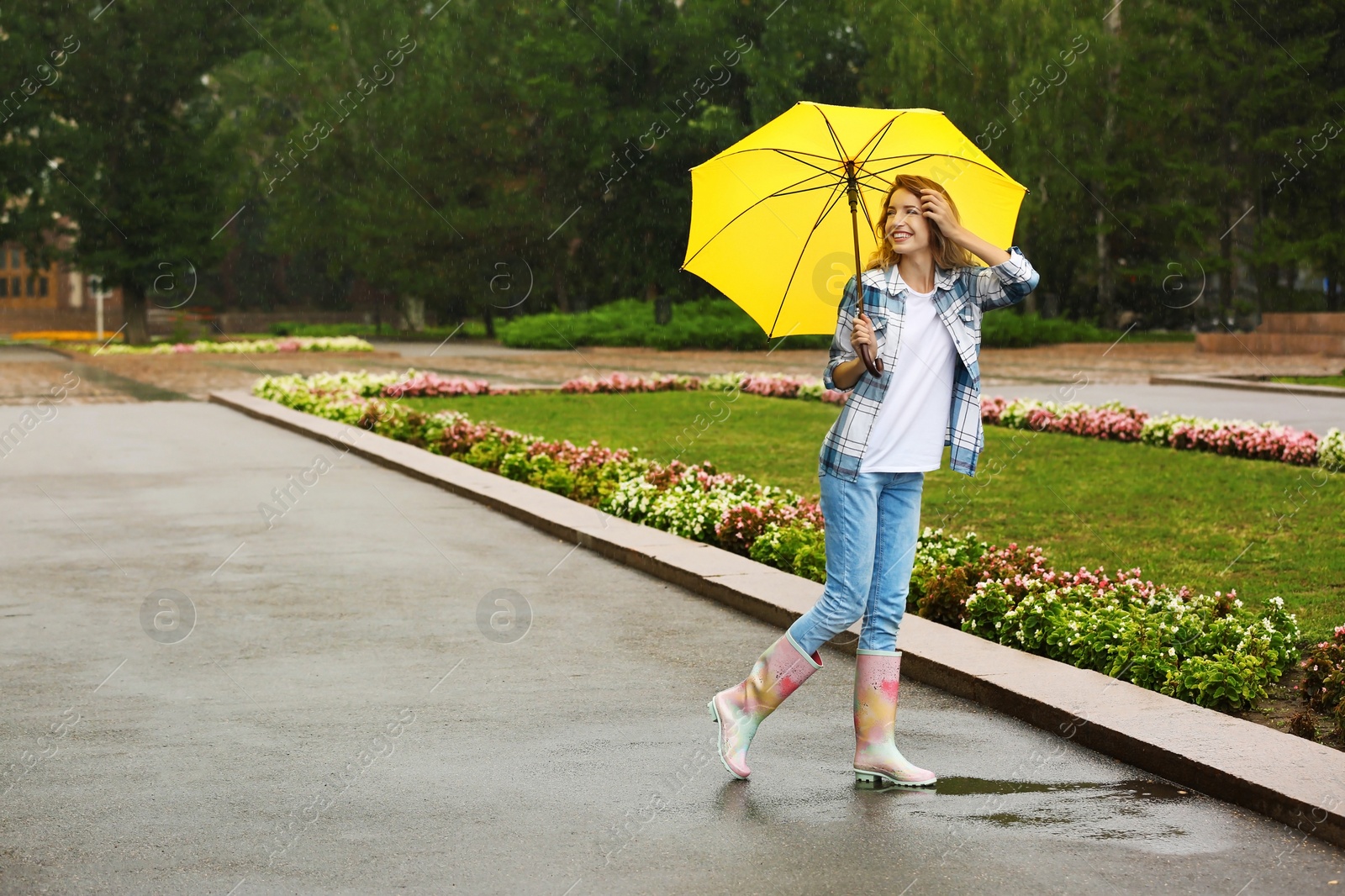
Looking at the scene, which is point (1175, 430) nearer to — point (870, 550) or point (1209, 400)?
point (1209, 400)

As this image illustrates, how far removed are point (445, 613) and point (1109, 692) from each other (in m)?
3.48

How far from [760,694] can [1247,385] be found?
2251 centimetres

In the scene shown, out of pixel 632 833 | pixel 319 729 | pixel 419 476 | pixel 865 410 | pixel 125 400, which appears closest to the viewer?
pixel 632 833

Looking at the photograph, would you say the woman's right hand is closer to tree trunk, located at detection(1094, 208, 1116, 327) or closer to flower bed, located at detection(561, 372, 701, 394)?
flower bed, located at detection(561, 372, 701, 394)

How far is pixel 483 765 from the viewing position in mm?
5363

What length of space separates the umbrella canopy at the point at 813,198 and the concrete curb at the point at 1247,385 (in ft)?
66.6

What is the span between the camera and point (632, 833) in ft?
15.2

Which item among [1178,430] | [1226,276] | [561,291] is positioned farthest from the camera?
[561,291]

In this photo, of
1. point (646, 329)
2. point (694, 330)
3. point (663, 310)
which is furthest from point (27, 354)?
point (694, 330)

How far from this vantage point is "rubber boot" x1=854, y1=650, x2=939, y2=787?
5.08 meters

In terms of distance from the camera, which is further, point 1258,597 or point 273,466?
point 273,466

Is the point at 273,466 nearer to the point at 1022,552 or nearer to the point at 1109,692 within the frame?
the point at 1022,552

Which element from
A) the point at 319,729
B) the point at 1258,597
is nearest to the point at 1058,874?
the point at 319,729

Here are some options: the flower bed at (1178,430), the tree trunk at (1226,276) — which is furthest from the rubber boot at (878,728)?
the tree trunk at (1226,276)
